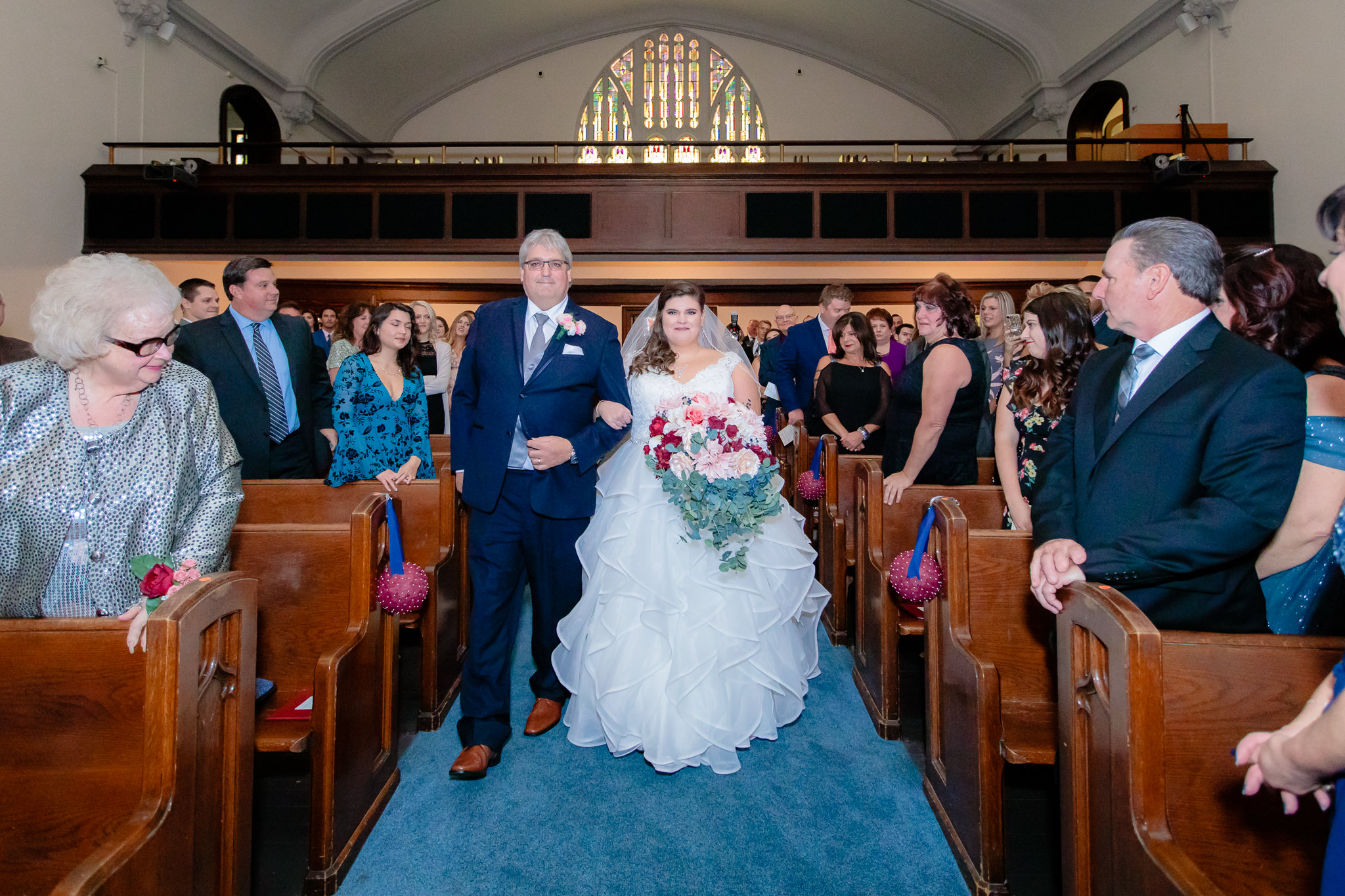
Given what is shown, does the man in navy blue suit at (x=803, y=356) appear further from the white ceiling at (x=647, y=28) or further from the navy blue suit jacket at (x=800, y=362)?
the white ceiling at (x=647, y=28)

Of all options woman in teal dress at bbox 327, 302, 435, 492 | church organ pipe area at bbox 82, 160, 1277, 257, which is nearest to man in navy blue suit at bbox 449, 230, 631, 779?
woman in teal dress at bbox 327, 302, 435, 492

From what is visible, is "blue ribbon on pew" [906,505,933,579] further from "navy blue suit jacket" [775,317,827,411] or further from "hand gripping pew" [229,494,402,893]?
"navy blue suit jacket" [775,317,827,411]

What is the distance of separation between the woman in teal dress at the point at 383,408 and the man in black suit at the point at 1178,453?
9.00ft

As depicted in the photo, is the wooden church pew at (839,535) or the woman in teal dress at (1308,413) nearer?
the woman in teal dress at (1308,413)

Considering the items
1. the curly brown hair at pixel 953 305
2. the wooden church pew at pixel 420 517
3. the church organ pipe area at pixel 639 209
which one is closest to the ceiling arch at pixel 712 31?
the church organ pipe area at pixel 639 209

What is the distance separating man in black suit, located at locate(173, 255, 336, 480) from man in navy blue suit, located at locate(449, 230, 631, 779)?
116 cm

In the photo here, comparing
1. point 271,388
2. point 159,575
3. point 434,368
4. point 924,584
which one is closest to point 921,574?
point 924,584

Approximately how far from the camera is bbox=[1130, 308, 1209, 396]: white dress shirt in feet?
5.82

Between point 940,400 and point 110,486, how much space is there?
308 centimetres

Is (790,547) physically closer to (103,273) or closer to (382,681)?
(382,681)

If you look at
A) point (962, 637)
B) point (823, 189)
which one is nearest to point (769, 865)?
point (962, 637)

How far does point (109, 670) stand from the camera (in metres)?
1.52

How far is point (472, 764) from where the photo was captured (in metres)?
2.71

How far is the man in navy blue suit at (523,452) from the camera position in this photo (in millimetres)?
2828
